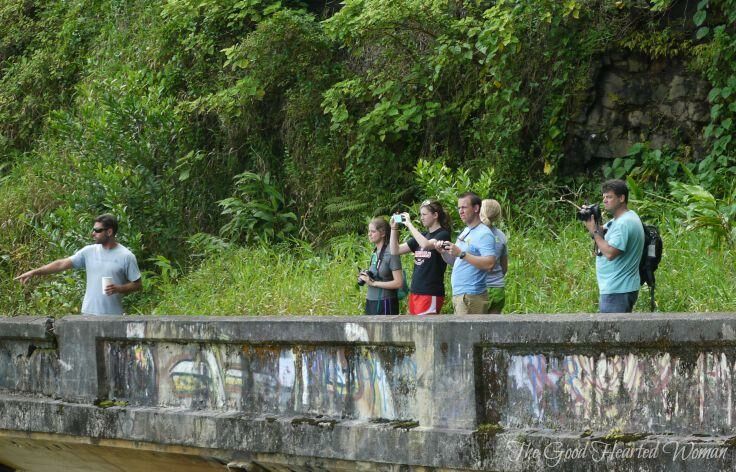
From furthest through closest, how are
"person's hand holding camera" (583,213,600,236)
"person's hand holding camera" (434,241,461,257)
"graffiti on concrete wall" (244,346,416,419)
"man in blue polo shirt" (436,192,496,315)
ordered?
"man in blue polo shirt" (436,192,496,315), "person's hand holding camera" (434,241,461,257), "person's hand holding camera" (583,213,600,236), "graffiti on concrete wall" (244,346,416,419)

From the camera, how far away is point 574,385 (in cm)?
462

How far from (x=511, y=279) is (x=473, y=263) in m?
2.00

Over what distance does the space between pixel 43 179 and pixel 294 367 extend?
8739 millimetres

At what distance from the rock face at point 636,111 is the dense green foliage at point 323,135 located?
7.5 inches

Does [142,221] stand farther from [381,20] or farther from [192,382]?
[192,382]

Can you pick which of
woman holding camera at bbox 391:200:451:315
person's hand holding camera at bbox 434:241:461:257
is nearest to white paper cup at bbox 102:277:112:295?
woman holding camera at bbox 391:200:451:315

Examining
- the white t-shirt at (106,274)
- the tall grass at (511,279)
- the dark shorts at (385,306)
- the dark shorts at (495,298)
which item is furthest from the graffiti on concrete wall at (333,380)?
the tall grass at (511,279)

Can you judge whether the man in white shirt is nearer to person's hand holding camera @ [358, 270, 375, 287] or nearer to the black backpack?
person's hand holding camera @ [358, 270, 375, 287]

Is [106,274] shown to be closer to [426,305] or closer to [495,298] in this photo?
[426,305]

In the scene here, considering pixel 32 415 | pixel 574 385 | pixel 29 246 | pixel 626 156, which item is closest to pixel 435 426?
pixel 574 385

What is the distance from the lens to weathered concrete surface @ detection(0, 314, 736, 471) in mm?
4359

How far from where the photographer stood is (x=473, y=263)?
6.68m

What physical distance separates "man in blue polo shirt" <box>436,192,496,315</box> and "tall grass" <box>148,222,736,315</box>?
1.33 m

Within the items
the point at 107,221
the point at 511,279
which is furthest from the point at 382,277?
Answer: the point at 107,221
